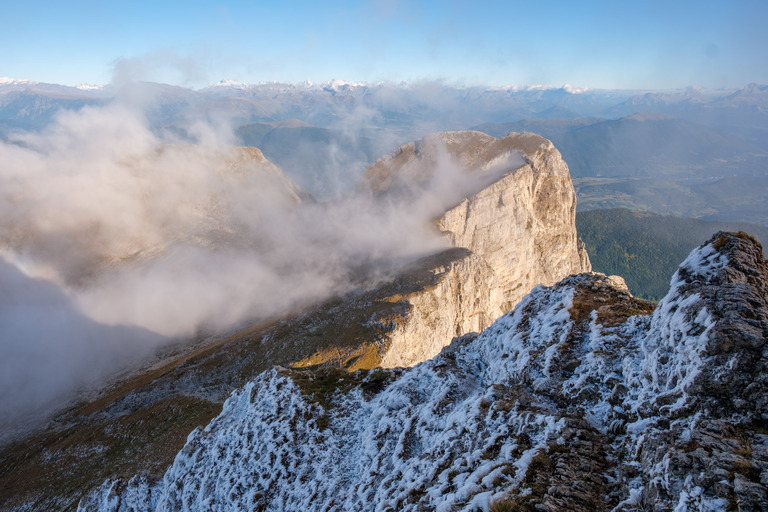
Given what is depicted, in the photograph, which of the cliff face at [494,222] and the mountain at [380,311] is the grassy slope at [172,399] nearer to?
the mountain at [380,311]

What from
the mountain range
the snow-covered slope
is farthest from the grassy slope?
the snow-covered slope

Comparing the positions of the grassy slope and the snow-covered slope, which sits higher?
the snow-covered slope

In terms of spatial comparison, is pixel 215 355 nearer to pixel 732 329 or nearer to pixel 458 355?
pixel 458 355

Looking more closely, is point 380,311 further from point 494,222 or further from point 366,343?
point 494,222

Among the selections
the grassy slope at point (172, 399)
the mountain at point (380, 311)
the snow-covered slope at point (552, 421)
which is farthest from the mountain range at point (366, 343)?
the mountain at point (380, 311)

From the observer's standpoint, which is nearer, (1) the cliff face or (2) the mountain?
(2) the mountain

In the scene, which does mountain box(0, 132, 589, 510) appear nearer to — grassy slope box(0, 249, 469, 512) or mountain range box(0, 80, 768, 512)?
grassy slope box(0, 249, 469, 512)

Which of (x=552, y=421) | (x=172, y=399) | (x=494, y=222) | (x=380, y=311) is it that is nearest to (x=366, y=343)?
(x=380, y=311)
